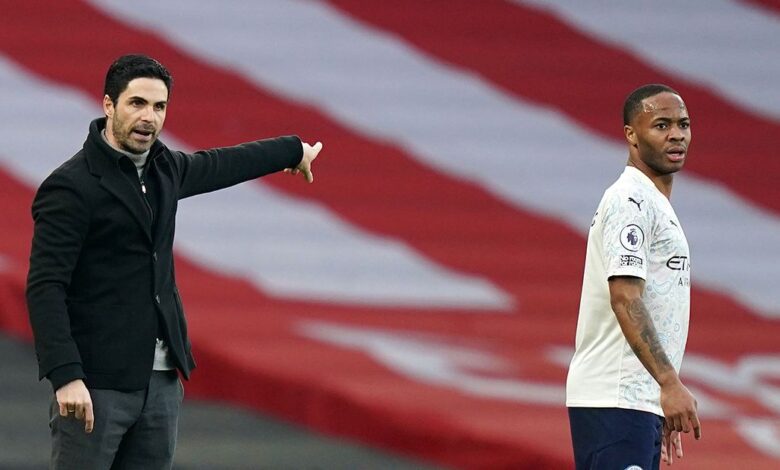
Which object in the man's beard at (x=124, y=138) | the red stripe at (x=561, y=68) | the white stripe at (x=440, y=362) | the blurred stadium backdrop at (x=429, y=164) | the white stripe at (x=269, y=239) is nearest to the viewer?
the man's beard at (x=124, y=138)

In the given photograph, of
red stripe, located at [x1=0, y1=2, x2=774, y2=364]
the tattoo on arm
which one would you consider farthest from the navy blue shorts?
red stripe, located at [x1=0, y1=2, x2=774, y2=364]

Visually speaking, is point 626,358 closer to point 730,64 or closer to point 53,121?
point 53,121

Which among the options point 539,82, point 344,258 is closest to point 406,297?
point 344,258

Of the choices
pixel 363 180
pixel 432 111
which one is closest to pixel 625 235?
pixel 363 180

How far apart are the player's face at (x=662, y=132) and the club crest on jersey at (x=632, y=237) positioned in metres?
0.16

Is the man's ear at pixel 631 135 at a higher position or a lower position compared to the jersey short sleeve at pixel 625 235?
higher

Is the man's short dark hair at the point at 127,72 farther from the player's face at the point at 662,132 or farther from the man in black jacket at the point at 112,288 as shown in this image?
the player's face at the point at 662,132

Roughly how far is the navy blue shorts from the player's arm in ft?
0.18

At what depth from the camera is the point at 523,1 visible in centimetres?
735

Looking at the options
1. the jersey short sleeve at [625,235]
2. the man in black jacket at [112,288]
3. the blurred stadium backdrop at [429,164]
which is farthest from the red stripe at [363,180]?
the man in black jacket at [112,288]

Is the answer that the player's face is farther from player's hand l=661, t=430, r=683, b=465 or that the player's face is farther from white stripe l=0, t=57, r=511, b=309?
white stripe l=0, t=57, r=511, b=309

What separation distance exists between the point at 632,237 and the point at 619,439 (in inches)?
14.6

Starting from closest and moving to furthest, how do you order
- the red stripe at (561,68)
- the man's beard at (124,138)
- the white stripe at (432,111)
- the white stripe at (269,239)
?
the man's beard at (124,138) → the white stripe at (269,239) → the white stripe at (432,111) → the red stripe at (561,68)

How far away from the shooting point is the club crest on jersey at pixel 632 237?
110 inches
